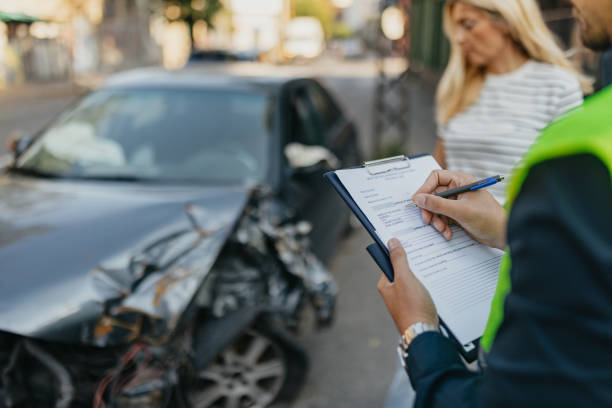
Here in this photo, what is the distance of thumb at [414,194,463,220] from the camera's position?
1245 millimetres

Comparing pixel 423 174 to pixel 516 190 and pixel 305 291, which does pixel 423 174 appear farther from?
pixel 305 291

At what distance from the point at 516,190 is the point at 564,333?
0.21 metres

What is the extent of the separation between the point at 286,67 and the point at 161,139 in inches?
194

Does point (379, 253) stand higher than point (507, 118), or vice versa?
point (507, 118)

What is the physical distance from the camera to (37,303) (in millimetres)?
2115

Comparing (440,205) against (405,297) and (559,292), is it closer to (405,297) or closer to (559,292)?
(405,297)

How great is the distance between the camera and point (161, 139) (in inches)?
141

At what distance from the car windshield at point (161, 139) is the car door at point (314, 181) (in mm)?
246

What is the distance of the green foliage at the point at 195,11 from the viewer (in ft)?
82.6

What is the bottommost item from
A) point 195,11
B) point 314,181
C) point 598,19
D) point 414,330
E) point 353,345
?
point 353,345

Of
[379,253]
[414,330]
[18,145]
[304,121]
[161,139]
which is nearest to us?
[414,330]

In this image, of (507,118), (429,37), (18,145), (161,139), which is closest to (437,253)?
(507,118)

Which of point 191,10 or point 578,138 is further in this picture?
point 191,10

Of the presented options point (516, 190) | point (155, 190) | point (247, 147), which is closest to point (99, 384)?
point (155, 190)
